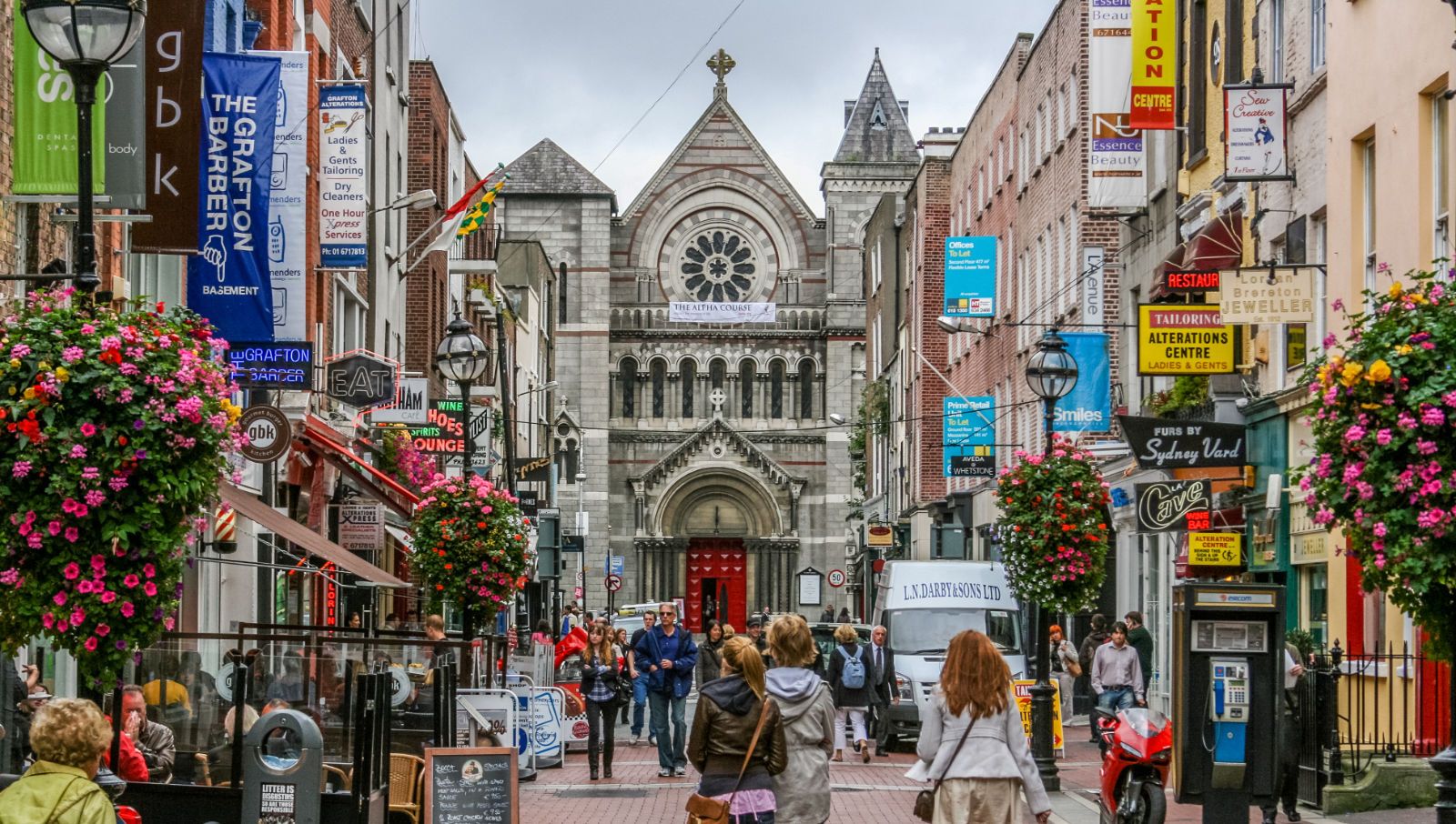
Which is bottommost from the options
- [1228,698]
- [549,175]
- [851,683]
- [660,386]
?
[851,683]

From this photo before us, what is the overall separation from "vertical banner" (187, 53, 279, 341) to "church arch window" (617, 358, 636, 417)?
57.7 meters

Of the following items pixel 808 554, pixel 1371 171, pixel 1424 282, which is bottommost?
pixel 808 554

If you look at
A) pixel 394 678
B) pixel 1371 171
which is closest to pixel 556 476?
pixel 1371 171

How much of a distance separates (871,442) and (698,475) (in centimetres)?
839

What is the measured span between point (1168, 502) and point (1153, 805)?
10.7 meters

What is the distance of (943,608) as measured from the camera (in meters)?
26.5

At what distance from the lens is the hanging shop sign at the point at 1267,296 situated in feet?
68.7

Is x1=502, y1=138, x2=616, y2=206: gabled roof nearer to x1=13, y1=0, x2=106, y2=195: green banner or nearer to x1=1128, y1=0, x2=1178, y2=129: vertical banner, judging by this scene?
x1=1128, y1=0, x2=1178, y2=129: vertical banner

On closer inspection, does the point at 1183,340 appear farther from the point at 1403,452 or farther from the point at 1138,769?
the point at 1403,452

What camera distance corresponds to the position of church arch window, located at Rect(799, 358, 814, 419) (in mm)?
77812

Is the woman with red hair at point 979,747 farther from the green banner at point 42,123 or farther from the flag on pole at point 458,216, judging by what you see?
the flag on pole at point 458,216

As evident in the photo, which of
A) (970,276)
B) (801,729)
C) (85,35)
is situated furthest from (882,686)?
(970,276)

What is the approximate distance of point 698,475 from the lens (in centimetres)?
7575

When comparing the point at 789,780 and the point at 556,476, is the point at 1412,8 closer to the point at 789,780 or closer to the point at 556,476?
the point at 789,780
